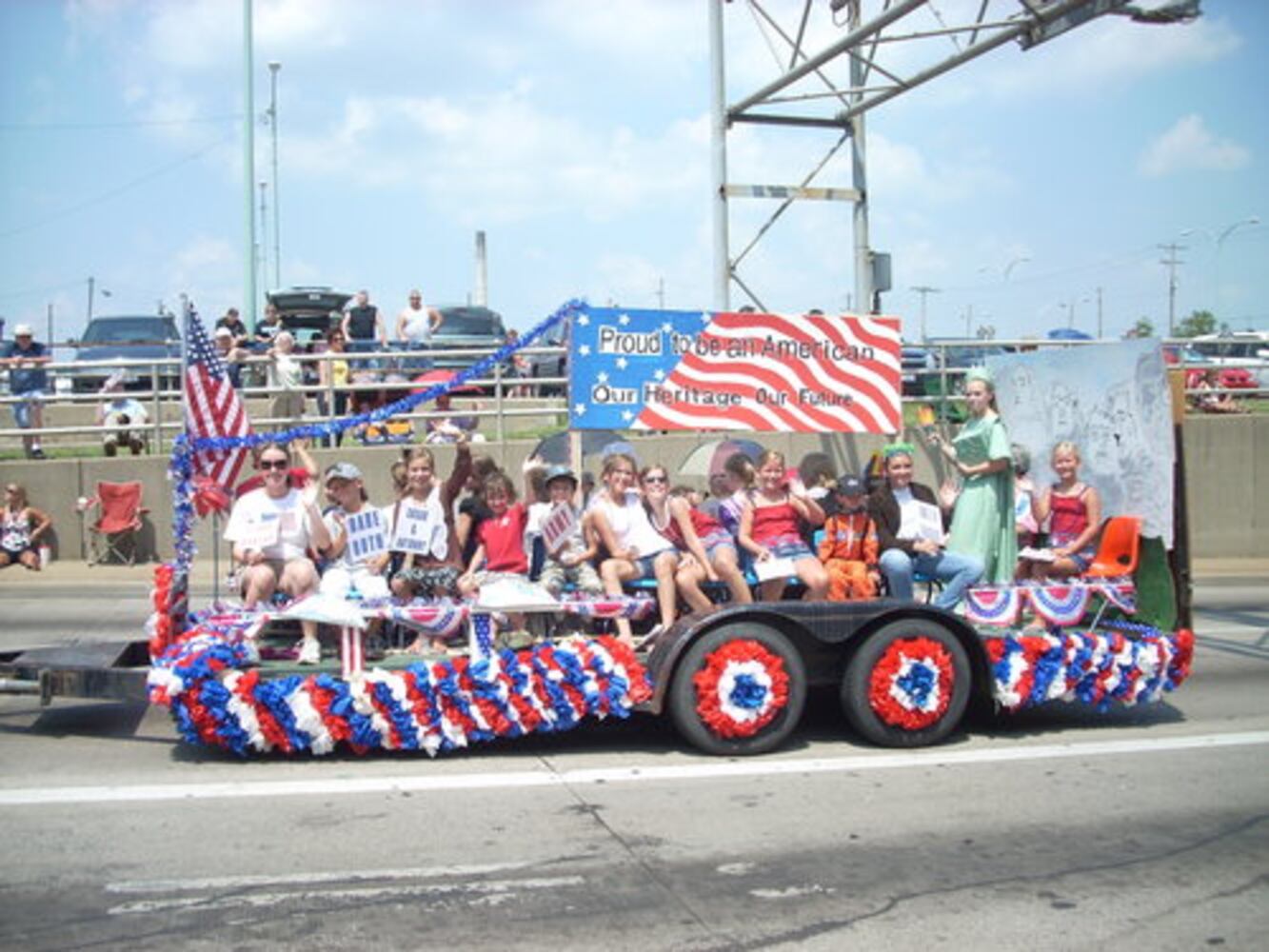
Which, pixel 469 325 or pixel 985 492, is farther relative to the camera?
pixel 469 325

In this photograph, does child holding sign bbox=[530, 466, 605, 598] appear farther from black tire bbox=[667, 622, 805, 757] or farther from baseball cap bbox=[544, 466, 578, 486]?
black tire bbox=[667, 622, 805, 757]

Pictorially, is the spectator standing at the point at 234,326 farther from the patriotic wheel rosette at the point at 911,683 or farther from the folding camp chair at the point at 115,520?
the patriotic wheel rosette at the point at 911,683

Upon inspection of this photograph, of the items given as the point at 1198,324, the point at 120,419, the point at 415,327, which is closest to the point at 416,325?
the point at 415,327

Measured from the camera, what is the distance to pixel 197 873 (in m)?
5.23

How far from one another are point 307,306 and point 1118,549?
63.7ft

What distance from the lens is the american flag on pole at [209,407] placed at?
7793 millimetres

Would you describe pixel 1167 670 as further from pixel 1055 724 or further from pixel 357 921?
pixel 357 921

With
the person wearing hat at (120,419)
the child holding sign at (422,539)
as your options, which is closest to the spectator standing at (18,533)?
the person wearing hat at (120,419)

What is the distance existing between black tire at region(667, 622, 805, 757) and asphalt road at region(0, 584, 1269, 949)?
0.13 meters

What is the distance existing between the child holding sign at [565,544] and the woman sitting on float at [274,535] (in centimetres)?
143

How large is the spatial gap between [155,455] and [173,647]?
34.0 feet

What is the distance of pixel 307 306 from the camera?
25016 mm

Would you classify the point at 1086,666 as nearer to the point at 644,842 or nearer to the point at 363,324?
the point at 644,842

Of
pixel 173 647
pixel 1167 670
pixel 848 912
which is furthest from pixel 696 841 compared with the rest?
pixel 1167 670
